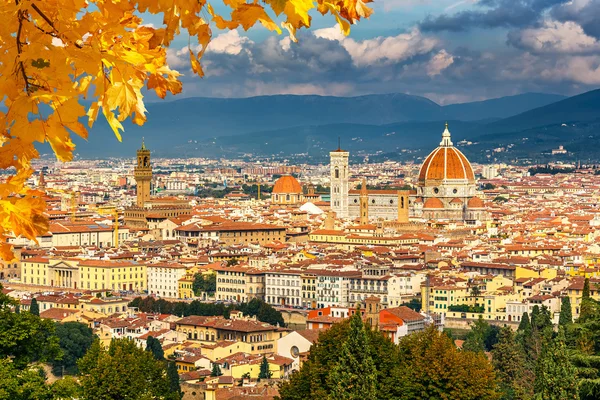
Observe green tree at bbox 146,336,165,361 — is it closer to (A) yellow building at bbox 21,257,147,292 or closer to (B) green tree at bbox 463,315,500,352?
(B) green tree at bbox 463,315,500,352

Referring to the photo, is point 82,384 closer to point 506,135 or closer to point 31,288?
point 31,288

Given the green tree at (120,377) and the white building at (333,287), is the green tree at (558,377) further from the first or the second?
the white building at (333,287)

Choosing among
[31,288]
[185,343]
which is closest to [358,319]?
[185,343]

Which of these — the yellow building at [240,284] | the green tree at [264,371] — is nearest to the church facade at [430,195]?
the yellow building at [240,284]

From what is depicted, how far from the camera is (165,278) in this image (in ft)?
123

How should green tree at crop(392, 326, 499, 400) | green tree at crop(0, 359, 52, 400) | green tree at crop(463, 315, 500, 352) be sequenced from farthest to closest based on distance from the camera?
1. green tree at crop(463, 315, 500, 352)
2. green tree at crop(392, 326, 499, 400)
3. green tree at crop(0, 359, 52, 400)

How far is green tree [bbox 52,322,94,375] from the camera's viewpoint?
23.7m

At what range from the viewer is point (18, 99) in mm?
1652

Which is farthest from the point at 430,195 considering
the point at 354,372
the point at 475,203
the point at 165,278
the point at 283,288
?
the point at 354,372

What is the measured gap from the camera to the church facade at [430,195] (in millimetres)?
62156

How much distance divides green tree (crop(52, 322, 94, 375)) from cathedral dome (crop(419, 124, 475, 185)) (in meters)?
39.9

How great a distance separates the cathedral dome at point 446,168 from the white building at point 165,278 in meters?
28.4

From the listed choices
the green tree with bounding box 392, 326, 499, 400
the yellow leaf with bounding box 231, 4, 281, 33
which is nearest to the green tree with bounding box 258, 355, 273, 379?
the green tree with bounding box 392, 326, 499, 400

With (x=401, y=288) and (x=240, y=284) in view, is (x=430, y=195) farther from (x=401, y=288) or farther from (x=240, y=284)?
(x=401, y=288)
